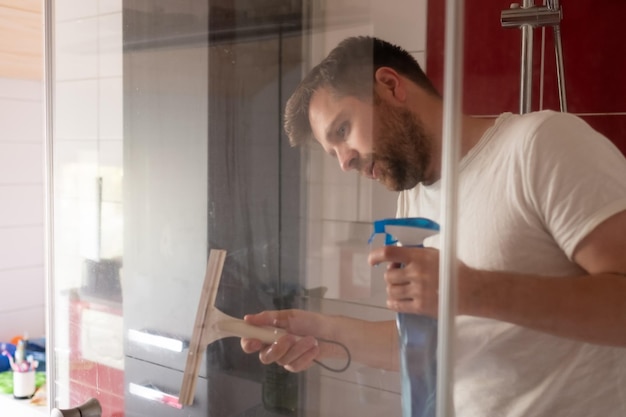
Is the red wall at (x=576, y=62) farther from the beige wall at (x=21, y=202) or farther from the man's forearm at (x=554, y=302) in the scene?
the beige wall at (x=21, y=202)

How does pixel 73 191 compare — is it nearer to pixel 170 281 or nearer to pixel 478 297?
pixel 170 281

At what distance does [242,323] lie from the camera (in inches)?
36.8

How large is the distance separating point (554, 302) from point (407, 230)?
159 millimetres

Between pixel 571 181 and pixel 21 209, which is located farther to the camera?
pixel 21 209

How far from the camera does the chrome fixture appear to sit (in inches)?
40.3

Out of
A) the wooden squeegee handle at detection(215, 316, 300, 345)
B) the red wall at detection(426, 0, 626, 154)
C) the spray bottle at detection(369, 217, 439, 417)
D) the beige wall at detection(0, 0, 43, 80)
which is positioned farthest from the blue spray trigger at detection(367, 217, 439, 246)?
the beige wall at detection(0, 0, 43, 80)

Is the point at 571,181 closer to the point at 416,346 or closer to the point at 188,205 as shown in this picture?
the point at 416,346

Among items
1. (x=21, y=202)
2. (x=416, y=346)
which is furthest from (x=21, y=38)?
(x=416, y=346)

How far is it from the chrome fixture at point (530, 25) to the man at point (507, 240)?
277mm

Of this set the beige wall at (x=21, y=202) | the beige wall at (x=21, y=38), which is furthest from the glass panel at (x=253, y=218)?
the beige wall at (x=21, y=202)

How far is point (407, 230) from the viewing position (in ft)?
2.28

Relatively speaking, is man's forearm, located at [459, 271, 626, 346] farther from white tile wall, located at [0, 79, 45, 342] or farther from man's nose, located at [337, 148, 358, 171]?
white tile wall, located at [0, 79, 45, 342]

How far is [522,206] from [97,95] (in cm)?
81

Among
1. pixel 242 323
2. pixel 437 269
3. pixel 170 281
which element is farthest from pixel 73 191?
pixel 437 269
